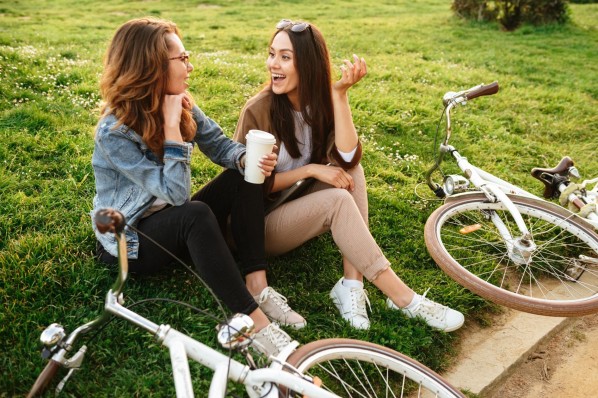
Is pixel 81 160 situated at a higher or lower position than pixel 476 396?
higher

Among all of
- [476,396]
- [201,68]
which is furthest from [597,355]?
[201,68]

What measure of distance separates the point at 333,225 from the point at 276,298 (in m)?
0.52

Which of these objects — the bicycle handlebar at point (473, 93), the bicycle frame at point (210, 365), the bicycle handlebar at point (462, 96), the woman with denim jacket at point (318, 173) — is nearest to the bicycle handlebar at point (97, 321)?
the bicycle frame at point (210, 365)

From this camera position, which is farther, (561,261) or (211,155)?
(561,261)

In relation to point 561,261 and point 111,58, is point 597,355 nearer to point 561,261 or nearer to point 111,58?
point 561,261

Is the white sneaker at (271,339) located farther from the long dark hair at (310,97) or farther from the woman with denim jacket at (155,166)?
the long dark hair at (310,97)

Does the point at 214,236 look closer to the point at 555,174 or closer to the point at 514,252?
the point at 514,252

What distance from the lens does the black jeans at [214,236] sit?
2531 millimetres

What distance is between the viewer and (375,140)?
529 centimetres

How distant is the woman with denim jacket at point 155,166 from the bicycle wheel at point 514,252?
1.18m

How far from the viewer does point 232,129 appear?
512 centimetres

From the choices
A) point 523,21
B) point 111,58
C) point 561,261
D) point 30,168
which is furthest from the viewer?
point 523,21

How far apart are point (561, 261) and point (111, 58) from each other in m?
3.11

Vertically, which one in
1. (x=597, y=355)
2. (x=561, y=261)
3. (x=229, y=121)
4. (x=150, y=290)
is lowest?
(x=597, y=355)
